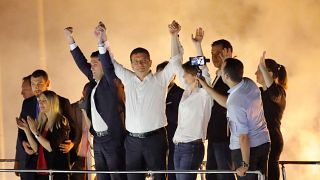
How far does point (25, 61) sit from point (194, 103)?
3.62 m

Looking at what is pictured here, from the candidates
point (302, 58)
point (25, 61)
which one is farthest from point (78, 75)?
point (302, 58)

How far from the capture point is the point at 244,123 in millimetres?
4094

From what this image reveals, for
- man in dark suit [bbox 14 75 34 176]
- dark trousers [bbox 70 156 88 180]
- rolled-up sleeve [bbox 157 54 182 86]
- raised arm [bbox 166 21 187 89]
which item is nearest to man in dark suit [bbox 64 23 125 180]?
rolled-up sleeve [bbox 157 54 182 86]

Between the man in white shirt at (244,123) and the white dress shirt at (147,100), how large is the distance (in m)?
0.57

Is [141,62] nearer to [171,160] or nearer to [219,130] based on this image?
[219,130]

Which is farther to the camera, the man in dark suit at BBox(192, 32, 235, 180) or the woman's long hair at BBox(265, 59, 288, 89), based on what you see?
the woman's long hair at BBox(265, 59, 288, 89)

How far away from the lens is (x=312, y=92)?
24.7 feet

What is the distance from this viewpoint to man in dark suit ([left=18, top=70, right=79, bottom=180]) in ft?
16.2

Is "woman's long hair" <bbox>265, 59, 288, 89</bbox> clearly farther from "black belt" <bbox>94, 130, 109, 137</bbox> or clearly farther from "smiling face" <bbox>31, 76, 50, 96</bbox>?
"smiling face" <bbox>31, 76, 50, 96</bbox>

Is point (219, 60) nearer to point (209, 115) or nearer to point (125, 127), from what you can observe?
point (209, 115)

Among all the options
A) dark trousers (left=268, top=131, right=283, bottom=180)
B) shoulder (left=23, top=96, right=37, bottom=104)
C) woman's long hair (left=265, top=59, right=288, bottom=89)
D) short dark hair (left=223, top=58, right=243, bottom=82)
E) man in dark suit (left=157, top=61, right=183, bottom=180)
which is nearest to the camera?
short dark hair (left=223, top=58, right=243, bottom=82)

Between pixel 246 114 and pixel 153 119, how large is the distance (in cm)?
77

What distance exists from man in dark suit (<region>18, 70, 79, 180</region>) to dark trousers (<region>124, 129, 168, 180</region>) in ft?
1.80

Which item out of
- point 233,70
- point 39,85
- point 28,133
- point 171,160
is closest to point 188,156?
point 171,160
